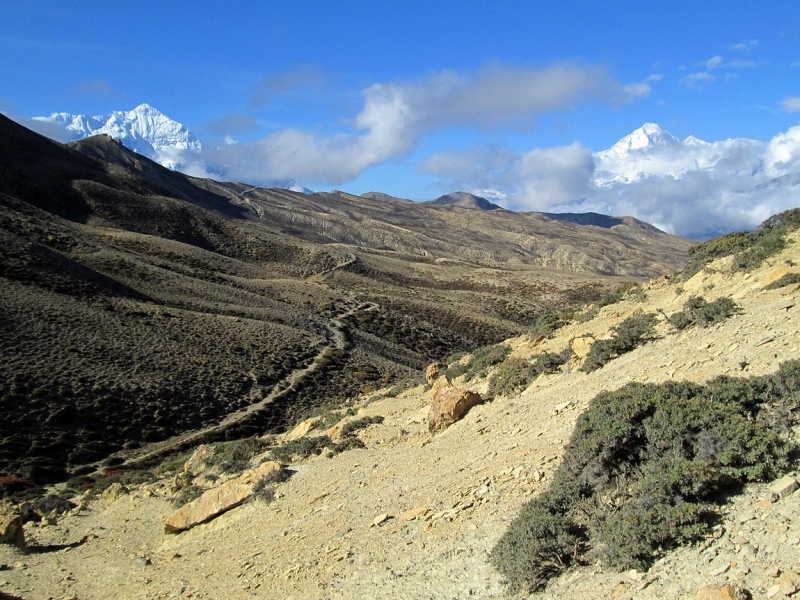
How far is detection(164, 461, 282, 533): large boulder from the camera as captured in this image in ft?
33.9

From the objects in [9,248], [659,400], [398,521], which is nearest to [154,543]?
[398,521]

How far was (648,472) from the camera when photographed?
Result: 17.8 feet

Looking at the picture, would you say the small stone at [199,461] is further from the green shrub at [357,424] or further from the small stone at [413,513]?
the small stone at [413,513]

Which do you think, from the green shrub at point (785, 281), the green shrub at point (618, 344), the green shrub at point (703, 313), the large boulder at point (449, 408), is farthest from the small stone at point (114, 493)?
the green shrub at point (785, 281)

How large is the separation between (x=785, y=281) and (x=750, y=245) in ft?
14.6

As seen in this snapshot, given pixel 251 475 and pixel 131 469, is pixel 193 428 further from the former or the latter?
pixel 251 475

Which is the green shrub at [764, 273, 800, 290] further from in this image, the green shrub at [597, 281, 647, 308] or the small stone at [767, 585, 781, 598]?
the small stone at [767, 585, 781, 598]

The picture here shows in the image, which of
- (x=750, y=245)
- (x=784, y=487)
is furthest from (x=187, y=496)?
(x=750, y=245)

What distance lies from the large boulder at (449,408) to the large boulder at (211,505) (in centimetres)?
374

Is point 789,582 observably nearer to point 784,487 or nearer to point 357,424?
point 784,487

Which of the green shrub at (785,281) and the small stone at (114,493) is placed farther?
the small stone at (114,493)

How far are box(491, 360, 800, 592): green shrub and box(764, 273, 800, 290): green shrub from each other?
4645 mm

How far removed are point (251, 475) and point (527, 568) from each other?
7790 millimetres

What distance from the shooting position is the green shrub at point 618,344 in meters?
10.3
